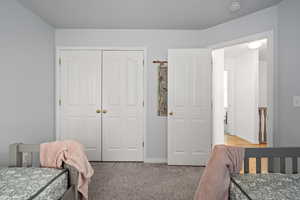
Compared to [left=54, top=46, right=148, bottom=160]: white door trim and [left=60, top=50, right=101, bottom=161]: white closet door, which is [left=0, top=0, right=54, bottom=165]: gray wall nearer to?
[left=54, top=46, right=148, bottom=160]: white door trim

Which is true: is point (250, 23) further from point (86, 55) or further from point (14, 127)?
point (14, 127)

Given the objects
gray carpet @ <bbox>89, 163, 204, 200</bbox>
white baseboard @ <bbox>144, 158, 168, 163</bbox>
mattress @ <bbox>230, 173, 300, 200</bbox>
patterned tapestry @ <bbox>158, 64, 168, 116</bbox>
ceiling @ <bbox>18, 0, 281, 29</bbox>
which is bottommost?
gray carpet @ <bbox>89, 163, 204, 200</bbox>

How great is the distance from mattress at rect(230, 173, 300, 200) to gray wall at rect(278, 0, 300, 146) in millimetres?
978

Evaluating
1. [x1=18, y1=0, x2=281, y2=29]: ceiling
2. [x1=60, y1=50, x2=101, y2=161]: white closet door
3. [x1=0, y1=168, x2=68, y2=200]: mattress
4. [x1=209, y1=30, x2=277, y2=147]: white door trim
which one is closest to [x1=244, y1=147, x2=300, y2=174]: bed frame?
[x1=209, y1=30, x2=277, y2=147]: white door trim

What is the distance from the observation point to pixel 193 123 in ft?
10.6

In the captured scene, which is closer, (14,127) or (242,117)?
(14,127)

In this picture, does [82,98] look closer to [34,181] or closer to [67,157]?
[67,157]

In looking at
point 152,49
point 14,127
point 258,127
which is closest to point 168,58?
point 152,49

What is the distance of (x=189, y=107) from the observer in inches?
127

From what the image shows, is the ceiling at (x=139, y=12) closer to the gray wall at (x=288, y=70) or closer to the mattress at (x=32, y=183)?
the gray wall at (x=288, y=70)

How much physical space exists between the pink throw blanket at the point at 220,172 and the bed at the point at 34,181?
1115 mm

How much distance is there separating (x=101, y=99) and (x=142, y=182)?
1.65 metres

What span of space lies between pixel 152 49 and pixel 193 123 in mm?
1557

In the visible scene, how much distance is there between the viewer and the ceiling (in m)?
2.41
